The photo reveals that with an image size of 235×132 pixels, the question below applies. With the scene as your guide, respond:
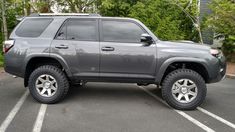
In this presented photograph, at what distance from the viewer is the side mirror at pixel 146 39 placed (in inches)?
261

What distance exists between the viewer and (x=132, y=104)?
698cm

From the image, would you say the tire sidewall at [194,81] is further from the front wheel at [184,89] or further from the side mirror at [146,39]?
the side mirror at [146,39]

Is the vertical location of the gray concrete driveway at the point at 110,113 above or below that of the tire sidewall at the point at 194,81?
below

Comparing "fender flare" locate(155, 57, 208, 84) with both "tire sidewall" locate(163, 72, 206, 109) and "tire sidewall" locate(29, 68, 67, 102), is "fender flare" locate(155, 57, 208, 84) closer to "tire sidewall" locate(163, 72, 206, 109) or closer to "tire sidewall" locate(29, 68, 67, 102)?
"tire sidewall" locate(163, 72, 206, 109)

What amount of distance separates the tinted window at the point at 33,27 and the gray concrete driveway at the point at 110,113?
1.41m

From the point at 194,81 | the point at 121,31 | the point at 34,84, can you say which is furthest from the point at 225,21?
the point at 34,84

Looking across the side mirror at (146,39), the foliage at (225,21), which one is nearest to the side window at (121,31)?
the side mirror at (146,39)

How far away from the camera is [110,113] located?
6301 millimetres

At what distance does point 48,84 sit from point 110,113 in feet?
4.89

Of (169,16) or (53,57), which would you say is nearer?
(53,57)

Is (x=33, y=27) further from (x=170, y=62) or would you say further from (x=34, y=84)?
(x=170, y=62)

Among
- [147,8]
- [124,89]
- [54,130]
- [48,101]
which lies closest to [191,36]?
[147,8]

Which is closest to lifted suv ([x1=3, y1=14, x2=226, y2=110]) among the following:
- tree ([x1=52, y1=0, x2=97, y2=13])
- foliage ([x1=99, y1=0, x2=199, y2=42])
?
foliage ([x1=99, y1=0, x2=199, y2=42])

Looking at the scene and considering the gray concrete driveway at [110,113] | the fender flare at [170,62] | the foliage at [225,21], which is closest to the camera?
the gray concrete driveway at [110,113]
